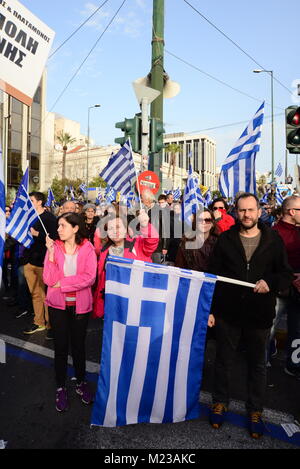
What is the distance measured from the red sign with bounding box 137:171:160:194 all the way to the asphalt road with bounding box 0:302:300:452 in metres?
3.10

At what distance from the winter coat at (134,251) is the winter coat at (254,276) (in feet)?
2.70

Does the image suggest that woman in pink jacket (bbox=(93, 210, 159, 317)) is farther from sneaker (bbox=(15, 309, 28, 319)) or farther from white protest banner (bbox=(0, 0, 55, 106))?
sneaker (bbox=(15, 309, 28, 319))

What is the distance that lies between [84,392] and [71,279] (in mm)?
1050

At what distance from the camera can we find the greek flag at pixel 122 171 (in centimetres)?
559

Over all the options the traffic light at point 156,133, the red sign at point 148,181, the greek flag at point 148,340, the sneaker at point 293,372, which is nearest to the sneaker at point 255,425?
the greek flag at point 148,340

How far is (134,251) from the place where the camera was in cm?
380

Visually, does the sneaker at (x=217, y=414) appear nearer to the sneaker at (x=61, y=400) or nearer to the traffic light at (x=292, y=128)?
the sneaker at (x=61, y=400)

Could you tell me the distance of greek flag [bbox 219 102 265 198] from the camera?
17.1ft

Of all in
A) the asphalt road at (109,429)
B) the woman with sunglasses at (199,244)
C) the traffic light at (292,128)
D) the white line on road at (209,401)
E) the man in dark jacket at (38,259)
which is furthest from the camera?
the traffic light at (292,128)

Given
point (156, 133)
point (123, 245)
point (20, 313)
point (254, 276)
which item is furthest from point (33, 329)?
point (156, 133)

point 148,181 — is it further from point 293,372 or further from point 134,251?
point 293,372

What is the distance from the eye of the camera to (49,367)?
414 centimetres

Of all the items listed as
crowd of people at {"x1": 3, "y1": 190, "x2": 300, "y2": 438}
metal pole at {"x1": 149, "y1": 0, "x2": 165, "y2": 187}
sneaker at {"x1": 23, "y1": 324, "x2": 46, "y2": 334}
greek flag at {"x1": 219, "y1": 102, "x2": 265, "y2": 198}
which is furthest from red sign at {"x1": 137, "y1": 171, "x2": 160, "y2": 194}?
sneaker at {"x1": 23, "y1": 324, "x2": 46, "y2": 334}
